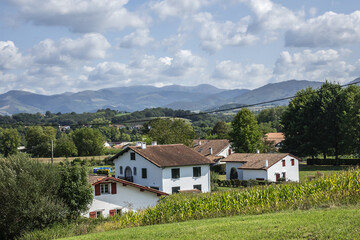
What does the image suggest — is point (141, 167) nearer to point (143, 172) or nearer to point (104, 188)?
point (143, 172)

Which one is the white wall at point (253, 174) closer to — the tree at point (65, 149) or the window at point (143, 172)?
the window at point (143, 172)

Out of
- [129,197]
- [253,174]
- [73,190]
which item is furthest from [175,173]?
[73,190]

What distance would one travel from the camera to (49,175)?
29406 millimetres

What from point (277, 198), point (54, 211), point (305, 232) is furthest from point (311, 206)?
point (54, 211)

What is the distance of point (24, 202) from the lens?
27734mm

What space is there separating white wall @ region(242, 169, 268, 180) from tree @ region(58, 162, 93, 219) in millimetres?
31502

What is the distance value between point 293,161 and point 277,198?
40979mm

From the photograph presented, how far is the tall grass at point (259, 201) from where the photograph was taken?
1894cm

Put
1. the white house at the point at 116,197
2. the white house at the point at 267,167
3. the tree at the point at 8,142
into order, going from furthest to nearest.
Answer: the tree at the point at 8,142
the white house at the point at 267,167
the white house at the point at 116,197

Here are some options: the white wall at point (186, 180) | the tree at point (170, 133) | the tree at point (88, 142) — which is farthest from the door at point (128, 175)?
the tree at point (88, 142)

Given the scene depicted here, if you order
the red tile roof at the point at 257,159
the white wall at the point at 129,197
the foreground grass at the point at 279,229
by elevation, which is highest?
the red tile roof at the point at 257,159

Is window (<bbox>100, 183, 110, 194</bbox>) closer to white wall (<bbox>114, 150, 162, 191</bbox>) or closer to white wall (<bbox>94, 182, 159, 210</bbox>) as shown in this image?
white wall (<bbox>94, 182, 159, 210</bbox>)

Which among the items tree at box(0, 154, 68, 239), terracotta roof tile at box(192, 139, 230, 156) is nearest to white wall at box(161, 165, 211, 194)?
tree at box(0, 154, 68, 239)

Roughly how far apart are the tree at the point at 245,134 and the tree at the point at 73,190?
47098mm
